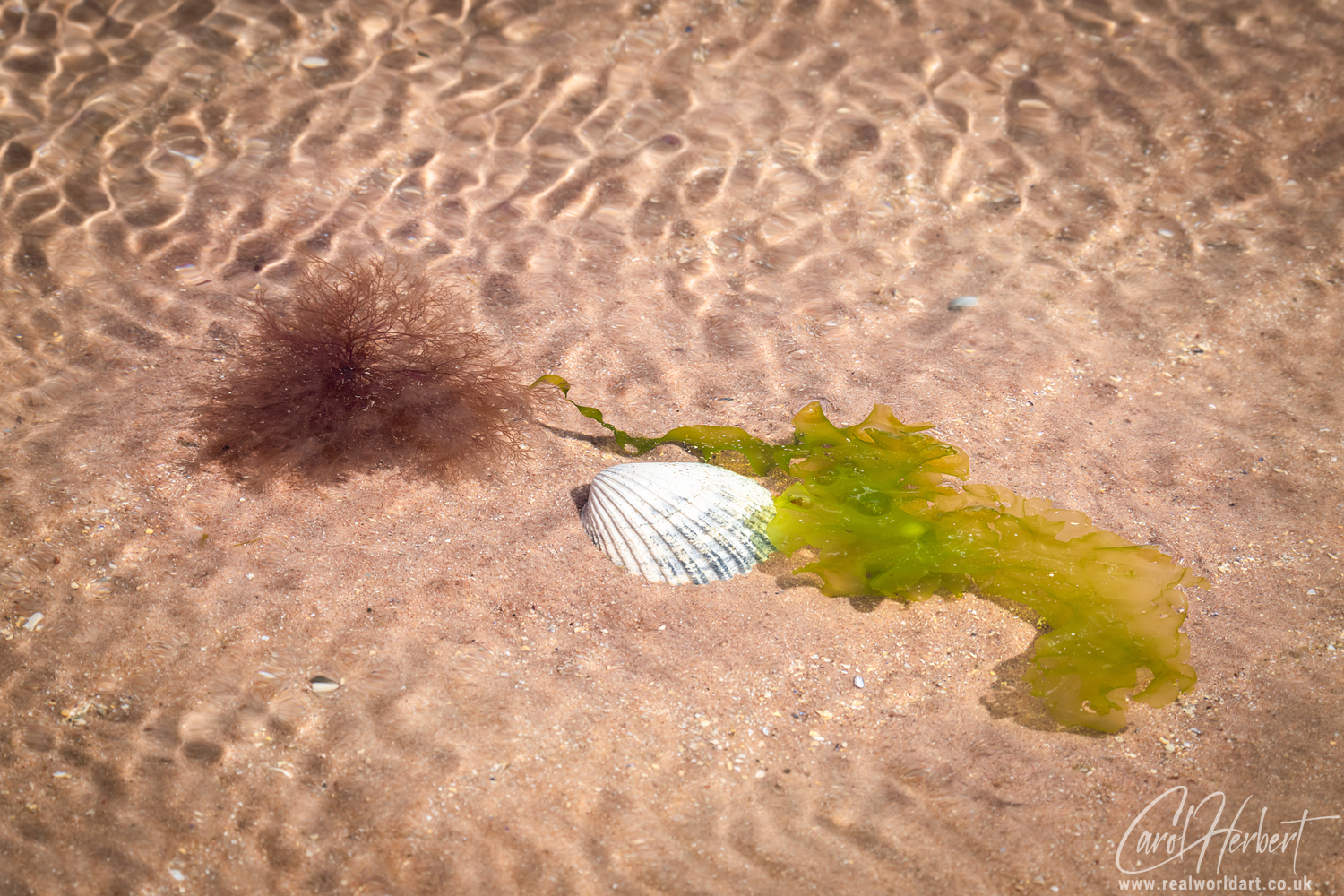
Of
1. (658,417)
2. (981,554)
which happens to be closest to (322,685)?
(658,417)

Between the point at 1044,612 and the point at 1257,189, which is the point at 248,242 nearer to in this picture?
the point at 1044,612
